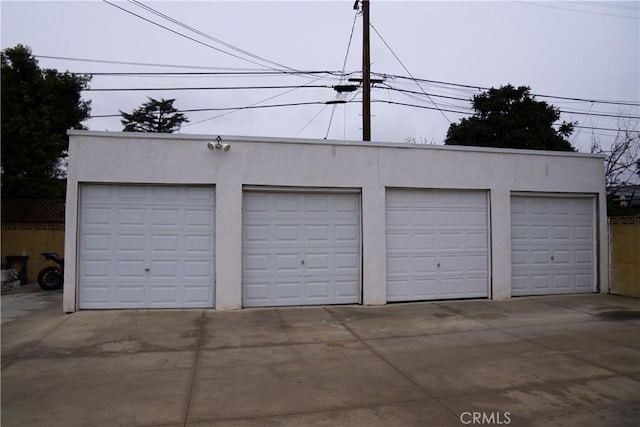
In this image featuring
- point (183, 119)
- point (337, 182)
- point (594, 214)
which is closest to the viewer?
point (337, 182)

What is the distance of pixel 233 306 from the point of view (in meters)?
9.77

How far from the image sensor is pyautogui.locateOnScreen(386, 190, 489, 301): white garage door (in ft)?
35.2

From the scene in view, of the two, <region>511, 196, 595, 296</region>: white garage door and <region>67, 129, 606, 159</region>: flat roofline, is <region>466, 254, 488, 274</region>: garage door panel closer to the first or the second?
A: <region>511, 196, 595, 296</region>: white garage door

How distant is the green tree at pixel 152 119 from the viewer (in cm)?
4541

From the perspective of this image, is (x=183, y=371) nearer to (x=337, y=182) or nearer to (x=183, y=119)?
(x=337, y=182)

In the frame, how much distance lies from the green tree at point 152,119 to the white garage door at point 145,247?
38.1 metres

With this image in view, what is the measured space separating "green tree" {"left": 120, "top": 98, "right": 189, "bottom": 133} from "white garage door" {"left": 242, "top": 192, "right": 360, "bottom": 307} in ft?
127

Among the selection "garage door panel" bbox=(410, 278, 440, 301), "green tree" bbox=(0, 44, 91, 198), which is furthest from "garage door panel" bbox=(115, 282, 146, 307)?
"green tree" bbox=(0, 44, 91, 198)

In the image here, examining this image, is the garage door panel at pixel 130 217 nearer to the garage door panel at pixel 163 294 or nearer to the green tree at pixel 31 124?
the garage door panel at pixel 163 294

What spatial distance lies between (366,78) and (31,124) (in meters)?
11.4

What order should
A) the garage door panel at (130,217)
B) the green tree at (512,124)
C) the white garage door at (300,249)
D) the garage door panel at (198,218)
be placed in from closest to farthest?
the garage door panel at (130,217), the garage door panel at (198,218), the white garage door at (300,249), the green tree at (512,124)

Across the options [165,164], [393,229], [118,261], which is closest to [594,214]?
[393,229]

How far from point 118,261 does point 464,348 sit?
6979 millimetres

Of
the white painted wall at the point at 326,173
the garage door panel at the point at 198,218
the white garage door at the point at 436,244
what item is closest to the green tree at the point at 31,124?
the white painted wall at the point at 326,173
